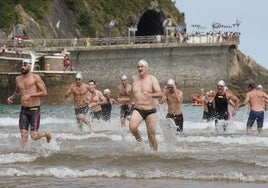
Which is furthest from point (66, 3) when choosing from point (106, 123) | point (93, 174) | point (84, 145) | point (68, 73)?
point (93, 174)

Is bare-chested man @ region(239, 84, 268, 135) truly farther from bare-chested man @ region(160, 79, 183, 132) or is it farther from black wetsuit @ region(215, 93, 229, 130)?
bare-chested man @ region(160, 79, 183, 132)

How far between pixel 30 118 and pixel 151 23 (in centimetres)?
7703

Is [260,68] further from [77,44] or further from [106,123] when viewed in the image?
[106,123]

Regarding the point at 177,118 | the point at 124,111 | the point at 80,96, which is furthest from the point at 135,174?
the point at 124,111

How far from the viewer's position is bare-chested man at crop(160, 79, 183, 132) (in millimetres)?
19750

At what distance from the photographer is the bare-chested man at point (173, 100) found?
64.8 feet

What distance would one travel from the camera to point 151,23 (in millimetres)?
92812

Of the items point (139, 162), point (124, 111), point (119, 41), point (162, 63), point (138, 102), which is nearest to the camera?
point (139, 162)

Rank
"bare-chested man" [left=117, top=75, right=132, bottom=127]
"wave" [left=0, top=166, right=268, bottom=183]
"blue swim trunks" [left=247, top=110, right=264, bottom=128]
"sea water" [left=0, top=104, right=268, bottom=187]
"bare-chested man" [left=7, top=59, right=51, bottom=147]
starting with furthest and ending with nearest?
"bare-chested man" [left=117, top=75, right=132, bottom=127], "blue swim trunks" [left=247, top=110, right=264, bottom=128], "bare-chested man" [left=7, top=59, right=51, bottom=147], "wave" [left=0, top=166, right=268, bottom=183], "sea water" [left=0, top=104, right=268, bottom=187]

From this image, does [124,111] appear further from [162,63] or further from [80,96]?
[162,63]

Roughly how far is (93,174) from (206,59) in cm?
6244

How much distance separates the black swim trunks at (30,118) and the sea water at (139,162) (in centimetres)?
52

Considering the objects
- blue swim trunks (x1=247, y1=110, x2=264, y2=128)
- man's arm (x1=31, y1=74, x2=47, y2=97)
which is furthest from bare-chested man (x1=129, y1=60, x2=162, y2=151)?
blue swim trunks (x1=247, y1=110, x2=264, y2=128)

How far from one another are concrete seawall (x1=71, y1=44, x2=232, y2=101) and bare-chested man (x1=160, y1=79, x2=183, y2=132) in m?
43.4
